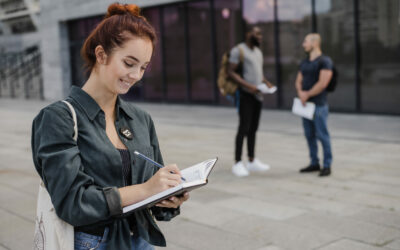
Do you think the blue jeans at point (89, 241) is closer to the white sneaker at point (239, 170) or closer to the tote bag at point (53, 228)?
the tote bag at point (53, 228)

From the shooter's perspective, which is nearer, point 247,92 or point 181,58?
point 247,92

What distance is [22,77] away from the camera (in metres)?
25.9

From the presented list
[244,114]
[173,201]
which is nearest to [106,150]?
[173,201]

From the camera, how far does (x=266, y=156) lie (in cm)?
790

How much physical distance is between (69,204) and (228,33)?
14.4 meters

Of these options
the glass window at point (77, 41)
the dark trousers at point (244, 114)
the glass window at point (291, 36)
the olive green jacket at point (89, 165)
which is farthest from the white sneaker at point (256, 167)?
the glass window at point (77, 41)

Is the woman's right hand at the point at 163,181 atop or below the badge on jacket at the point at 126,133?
below

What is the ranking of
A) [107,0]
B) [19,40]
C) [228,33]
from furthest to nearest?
[19,40] → [107,0] → [228,33]

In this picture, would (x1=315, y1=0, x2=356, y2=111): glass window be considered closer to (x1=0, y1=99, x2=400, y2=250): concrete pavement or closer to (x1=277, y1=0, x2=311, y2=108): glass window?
(x1=277, y1=0, x2=311, y2=108): glass window

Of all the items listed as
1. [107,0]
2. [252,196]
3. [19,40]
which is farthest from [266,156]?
[19,40]

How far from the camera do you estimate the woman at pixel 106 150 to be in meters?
1.67

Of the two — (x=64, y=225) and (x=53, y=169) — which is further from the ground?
(x=53, y=169)

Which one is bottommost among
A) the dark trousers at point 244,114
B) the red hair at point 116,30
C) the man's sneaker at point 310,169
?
the man's sneaker at point 310,169

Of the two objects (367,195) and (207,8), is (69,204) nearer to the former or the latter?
(367,195)
